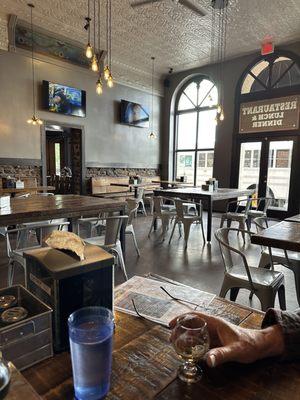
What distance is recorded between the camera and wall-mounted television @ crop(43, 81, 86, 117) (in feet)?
21.1

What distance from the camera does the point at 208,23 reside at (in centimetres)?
585

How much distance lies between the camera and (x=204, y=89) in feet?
28.5

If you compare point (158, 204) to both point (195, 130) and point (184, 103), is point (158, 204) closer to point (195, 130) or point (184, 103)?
point (195, 130)

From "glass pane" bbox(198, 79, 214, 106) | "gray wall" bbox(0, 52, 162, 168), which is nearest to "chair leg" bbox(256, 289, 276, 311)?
"gray wall" bbox(0, 52, 162, 168)

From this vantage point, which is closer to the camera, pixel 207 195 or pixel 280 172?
pixel 207 195

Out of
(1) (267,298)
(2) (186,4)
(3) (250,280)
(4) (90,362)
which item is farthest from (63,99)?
(4) (90,362)

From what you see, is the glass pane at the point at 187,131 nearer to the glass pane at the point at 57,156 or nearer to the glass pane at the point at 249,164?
the glass pane at the point at 249,164

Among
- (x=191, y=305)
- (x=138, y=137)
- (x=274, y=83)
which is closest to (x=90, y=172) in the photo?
(x=138, y=137)

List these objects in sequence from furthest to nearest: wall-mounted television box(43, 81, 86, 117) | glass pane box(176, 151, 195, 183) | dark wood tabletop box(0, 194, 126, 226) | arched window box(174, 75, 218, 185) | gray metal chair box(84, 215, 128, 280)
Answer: glass pane box(176, 151, 195, 183) → arched window box(174, 75, 218, 185) → wall-mounted television box(43, 81, 86, 117) → gray metal chair box(84, 215, 128, 280) → dark wood tabletop box(0, 194, 126, 226)

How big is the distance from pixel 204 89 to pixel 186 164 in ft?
7.82

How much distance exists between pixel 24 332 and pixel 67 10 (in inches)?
253

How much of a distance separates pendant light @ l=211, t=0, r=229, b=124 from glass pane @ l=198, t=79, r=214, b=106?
530mm

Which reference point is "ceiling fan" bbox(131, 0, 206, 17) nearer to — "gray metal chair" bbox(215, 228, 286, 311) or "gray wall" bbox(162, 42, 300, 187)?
"gray wall" bbox(162, 42, 300, 187)

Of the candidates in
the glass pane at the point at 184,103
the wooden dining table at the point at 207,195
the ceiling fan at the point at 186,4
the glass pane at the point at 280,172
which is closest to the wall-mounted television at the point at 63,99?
the ceiling fan at the point at 186,4
